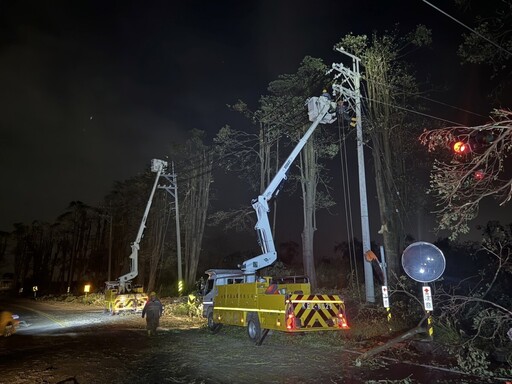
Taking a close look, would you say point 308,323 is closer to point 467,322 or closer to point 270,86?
point 467,322

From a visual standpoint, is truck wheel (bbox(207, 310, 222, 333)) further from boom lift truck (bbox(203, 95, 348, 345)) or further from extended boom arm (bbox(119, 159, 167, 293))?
extended boom arm (bbox(119, 159, 167, 293))

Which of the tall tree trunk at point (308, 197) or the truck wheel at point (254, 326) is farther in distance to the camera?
the tall tree trunk at point (308, 197)

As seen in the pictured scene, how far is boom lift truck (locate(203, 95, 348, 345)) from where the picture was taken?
36.1 ft

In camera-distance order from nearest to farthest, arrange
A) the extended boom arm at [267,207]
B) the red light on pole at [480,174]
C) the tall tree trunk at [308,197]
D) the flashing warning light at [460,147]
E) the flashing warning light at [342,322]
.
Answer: the red light on pole at [480,174]
the flashing warning light at [460,147]
the flashing warning light at [342,322]
the extended boom arm at [267,207]
the tall tree trunk at [308,197]

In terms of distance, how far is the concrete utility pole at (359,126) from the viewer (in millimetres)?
15188

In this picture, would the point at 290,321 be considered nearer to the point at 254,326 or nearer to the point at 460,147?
the point at 254,326

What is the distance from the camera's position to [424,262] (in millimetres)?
9289

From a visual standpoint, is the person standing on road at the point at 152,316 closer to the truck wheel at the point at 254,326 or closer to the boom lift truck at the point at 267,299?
the boom lift truck at the point at 267,299

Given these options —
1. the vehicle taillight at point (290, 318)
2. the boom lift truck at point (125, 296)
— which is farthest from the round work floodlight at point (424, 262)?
the boom lift truck at point (125, 296)

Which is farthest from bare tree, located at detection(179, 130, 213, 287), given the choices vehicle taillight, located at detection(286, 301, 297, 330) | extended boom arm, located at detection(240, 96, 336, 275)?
vehicle taillight, located at detection(286, 301, 297, 330)

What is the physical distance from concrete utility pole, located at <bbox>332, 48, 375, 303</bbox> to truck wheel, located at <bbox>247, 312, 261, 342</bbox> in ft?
16.6

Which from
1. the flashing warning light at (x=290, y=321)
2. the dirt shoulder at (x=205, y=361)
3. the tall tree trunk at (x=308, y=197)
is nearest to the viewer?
the dirt shoulder at (x=205, y=361)

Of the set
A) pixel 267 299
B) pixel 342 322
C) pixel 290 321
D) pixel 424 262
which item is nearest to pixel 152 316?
pixel 267 299

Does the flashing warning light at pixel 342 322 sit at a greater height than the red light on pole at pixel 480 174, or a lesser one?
lesser
